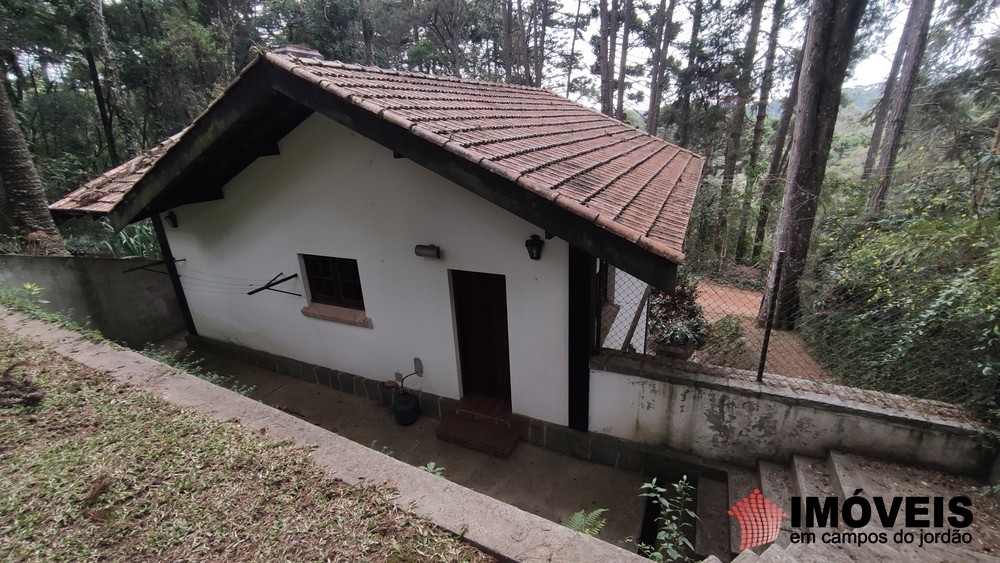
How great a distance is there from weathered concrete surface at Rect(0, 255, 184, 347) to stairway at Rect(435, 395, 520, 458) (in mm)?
6062

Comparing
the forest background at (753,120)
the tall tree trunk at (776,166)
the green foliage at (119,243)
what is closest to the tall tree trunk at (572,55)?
the forest background at (753,120)

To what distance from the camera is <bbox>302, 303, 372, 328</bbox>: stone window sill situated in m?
5.55

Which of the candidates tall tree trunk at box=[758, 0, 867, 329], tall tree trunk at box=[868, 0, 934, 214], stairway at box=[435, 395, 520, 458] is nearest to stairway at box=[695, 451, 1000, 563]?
stairway at box=[435, 395, 520, 458]

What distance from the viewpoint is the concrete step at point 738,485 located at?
11.8 ft

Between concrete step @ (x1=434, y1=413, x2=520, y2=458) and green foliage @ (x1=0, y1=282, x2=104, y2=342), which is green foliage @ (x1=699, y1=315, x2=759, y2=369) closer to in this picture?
concrete step @ (x1=434, y1=413, x2=520, y2=458)

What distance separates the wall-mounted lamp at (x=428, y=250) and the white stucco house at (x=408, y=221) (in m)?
0.02

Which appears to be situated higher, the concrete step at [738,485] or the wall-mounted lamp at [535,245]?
the wall-mounted lamp at [535,245]

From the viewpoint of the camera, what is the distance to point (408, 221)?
4.77 meters

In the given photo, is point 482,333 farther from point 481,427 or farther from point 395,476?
point 395,476

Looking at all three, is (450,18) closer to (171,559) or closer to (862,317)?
(862,317)

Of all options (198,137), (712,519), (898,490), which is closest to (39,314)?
(198,137)

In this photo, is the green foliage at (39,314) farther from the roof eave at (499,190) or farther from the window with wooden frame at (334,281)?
the roof eave at (499,190)

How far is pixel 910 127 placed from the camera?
1309cm

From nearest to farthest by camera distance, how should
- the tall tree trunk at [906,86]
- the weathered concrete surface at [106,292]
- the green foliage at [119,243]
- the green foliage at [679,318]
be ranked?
the green foliage at [679,318] < the weathered concrete surface at [106,292] < the green foliage at [119,243] < the tall tree trunk at [906,86]
